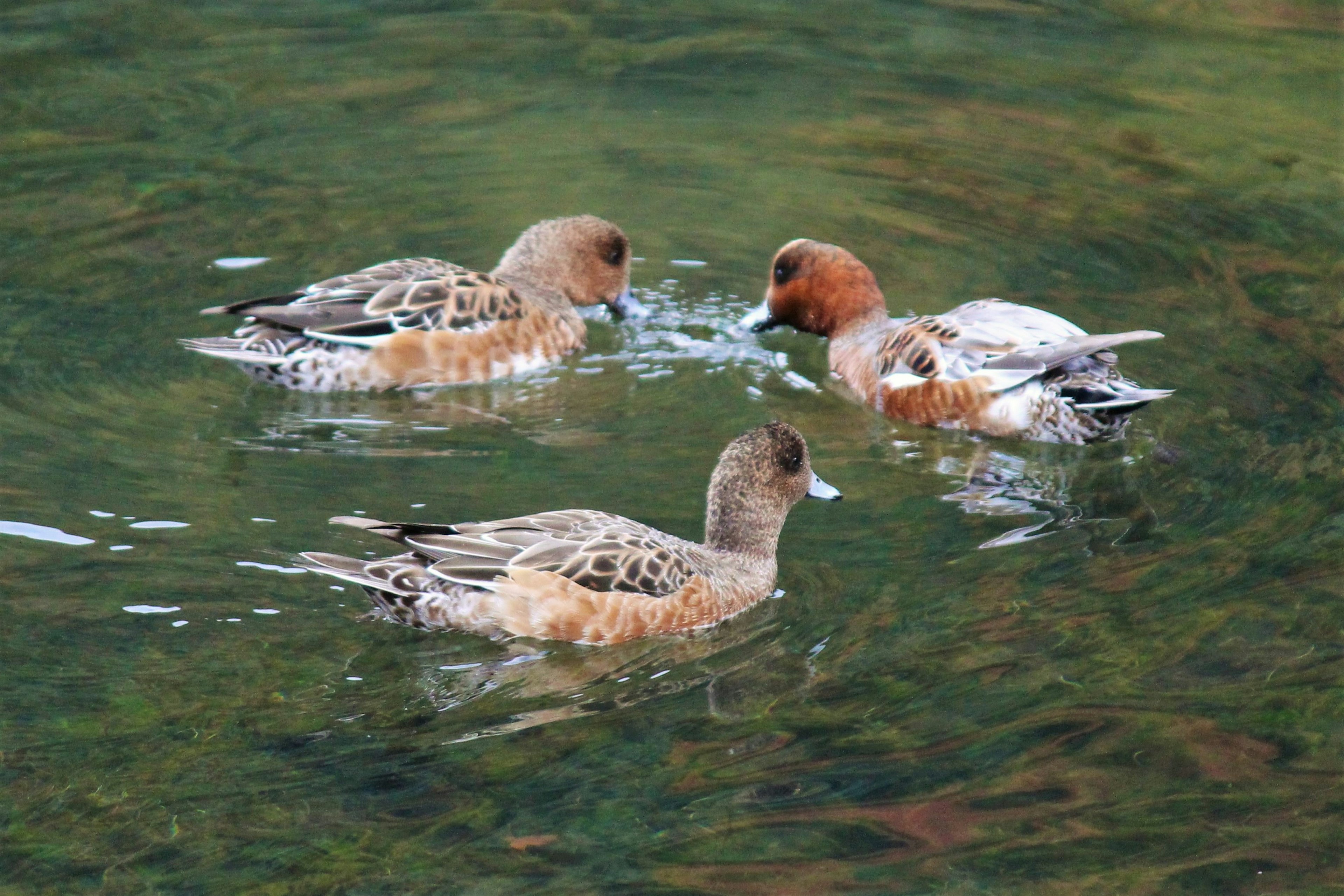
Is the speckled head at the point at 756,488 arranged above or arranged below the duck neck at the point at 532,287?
below

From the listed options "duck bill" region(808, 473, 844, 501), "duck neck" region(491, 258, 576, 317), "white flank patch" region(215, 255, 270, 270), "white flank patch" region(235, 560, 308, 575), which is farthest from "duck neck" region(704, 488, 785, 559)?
"white flank patch" region(215, 255, 270, 270)

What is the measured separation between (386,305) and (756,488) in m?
3.12

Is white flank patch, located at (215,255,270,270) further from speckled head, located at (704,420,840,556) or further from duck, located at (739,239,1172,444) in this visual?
speckled head, located at (704,420,840,556)

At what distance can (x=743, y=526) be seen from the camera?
6711 mm

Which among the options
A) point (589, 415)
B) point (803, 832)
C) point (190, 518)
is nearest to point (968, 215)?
point (589, 415)

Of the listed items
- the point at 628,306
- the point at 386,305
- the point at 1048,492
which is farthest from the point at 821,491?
the point at 628,306

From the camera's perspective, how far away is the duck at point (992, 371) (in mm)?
7996

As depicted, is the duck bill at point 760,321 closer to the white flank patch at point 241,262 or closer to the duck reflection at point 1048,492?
the duck reflection at point 1048,492

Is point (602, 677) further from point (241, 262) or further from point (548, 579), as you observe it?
point (241, 262)

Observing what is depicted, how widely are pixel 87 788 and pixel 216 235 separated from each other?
5.91 meters

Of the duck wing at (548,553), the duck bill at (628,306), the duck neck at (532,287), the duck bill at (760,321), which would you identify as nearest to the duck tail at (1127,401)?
the duck bill at (760,321)

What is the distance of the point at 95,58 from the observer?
515 inches

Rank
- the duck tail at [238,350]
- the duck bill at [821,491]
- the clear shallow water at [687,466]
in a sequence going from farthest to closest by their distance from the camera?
1. the duck tail at [238,350]
2. the duck bill at [821,491]
3. the clear shallow water at [687,466]

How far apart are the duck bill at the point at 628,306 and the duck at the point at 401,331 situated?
0.02 meters
